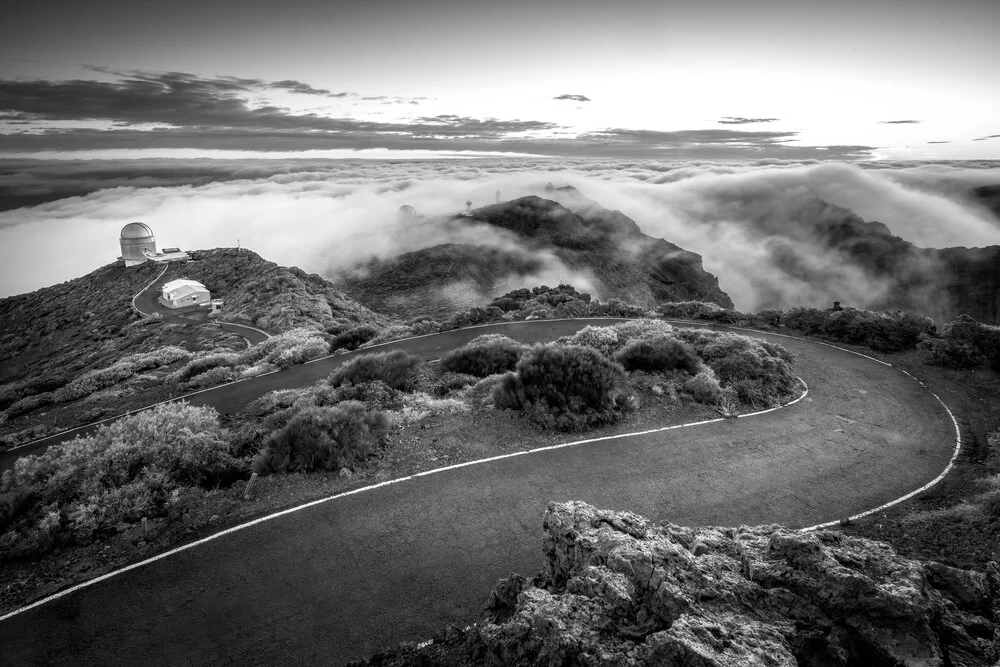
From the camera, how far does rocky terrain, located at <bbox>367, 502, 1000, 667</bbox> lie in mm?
3663

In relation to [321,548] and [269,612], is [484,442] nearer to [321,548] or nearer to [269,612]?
[321,548]

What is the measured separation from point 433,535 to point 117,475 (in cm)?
638

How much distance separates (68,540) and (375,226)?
16793 centimetres

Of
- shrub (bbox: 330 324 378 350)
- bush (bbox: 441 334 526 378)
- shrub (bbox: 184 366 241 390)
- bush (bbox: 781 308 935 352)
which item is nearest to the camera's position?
bush (bbox: 441 334 526 378)

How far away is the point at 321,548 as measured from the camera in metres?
7.24

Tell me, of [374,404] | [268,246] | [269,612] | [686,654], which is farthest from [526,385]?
[268,246]

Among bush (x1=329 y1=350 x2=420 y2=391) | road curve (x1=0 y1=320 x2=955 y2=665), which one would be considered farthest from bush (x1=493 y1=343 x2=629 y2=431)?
bush (x1=329 y1=350 x2=420 y2=391)

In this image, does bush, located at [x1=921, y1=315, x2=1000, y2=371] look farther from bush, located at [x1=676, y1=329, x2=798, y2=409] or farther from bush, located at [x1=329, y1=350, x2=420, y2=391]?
bush, located at [x1=329, y1=350, x2=420, y2=391]

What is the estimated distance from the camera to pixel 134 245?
77438 mm

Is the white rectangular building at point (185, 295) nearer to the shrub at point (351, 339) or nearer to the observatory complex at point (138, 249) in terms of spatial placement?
the observatory complex at point (138, 249)

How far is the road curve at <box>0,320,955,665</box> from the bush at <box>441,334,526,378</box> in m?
5.13

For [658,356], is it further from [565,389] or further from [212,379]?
[212,379]

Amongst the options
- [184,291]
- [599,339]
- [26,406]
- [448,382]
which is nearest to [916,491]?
[599,339]

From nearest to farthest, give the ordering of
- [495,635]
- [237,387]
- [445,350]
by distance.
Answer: [495,635], [237,387], [445,350]
